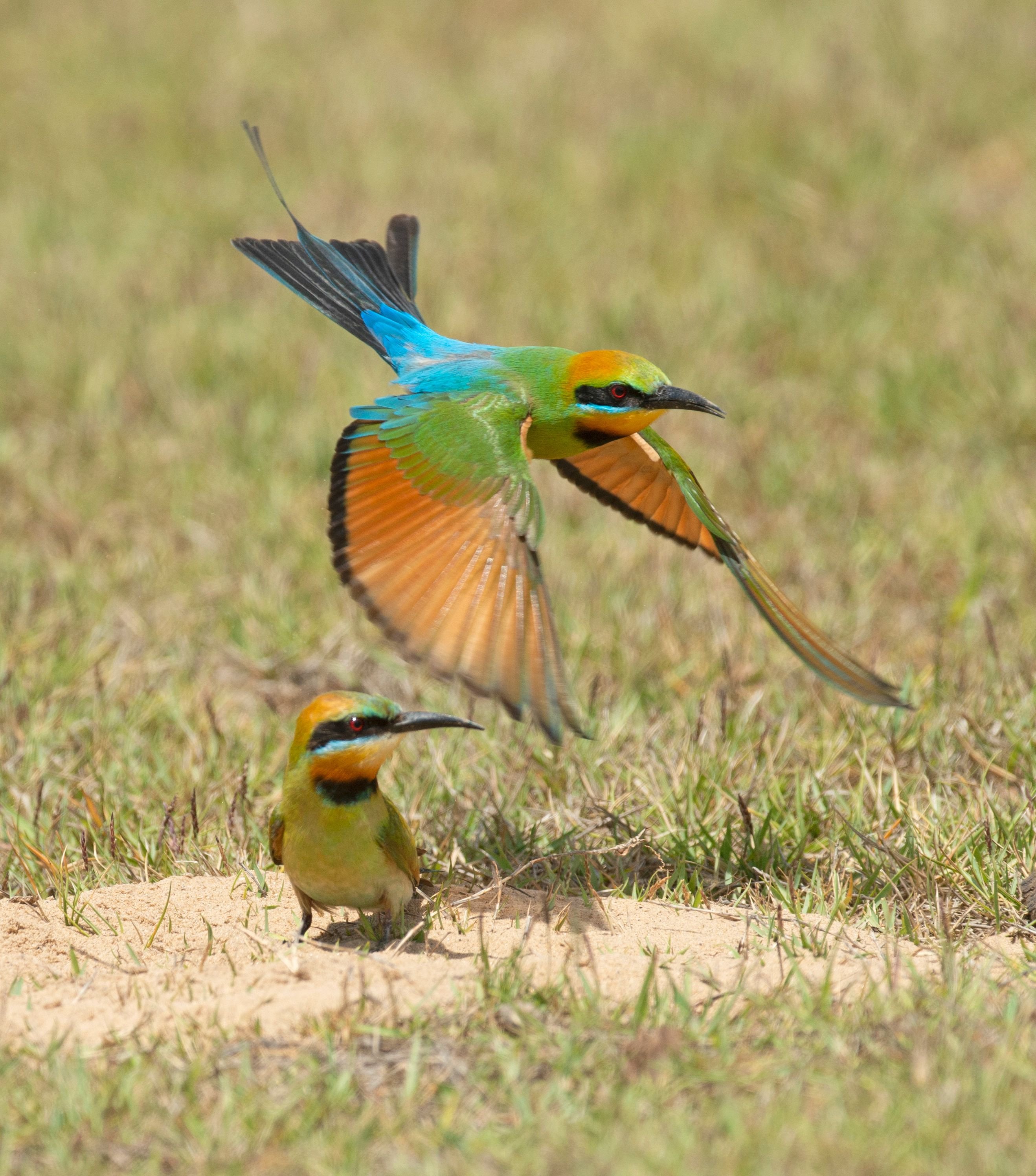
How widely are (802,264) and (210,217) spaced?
329 cm

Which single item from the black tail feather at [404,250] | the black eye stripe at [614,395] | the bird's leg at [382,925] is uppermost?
the black tail feather at [404,250]

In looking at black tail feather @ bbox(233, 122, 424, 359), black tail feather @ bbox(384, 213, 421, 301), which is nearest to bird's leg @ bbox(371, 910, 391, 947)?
black tail feather @ bbox(233, 122, 424, 359)

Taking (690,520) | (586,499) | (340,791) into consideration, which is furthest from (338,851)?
(586,499)

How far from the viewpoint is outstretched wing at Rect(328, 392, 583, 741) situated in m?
2.92

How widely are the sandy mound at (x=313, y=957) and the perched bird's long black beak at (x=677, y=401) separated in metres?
1.19

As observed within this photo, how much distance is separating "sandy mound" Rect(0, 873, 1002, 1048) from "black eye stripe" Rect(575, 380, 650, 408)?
1.20 metres

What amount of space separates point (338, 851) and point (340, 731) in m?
0.25

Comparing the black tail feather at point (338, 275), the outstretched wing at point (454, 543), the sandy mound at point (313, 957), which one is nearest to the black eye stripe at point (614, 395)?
the outstretched wing at point (454, 543)

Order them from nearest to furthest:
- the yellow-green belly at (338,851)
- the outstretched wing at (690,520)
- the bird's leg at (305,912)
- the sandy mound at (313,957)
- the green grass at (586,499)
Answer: the green grass at (586,499), the sandy mound at (313,957), the yellow-green belly at (338,851), the bird's leg at (305,912), the outstretched wing at (690,520)

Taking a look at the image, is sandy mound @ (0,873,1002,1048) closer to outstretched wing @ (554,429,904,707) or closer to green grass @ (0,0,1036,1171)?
green grass @ (0,0,1036,1171)

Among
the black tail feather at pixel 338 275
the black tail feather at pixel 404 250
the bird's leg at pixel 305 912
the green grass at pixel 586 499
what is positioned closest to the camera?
the green grass at pixel 586 499

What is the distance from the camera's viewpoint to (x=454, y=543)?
3.18 metres

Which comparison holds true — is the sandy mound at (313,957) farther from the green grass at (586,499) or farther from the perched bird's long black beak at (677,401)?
the perched bird's long black beak at (677,401)

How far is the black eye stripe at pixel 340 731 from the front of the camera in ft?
10.4
